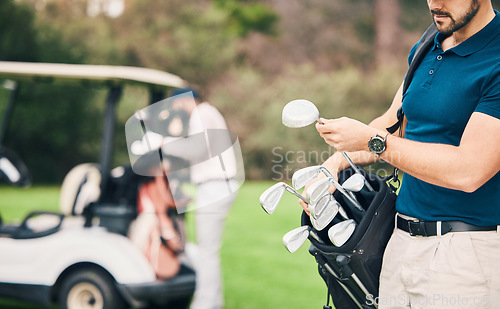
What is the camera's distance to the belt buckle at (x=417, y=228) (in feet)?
4.98

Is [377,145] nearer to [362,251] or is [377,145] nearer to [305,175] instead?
[305,175]

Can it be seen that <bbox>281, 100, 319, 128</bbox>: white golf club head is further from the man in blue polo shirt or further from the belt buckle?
the belt buckle

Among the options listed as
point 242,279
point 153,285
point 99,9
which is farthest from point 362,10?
point 153,285

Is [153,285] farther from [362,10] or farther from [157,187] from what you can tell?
[362,10]

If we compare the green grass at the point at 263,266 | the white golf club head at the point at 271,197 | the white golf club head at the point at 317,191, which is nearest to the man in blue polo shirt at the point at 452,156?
the white golf club head at the point at 317,191

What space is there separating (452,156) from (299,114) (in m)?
0.40

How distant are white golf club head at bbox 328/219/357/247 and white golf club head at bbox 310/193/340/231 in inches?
1.1

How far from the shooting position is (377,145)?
56.3 inches

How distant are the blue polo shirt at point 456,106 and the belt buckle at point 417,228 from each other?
17mm

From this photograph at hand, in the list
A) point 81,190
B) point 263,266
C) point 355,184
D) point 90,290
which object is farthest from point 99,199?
point 355,184

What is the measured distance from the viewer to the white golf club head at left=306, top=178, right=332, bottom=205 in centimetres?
145

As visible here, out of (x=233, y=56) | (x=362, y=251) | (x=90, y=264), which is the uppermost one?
(x=233, y=56)

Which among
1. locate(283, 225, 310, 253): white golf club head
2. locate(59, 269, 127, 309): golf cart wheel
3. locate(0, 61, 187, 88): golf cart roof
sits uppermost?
locate(0, 61, 187, 88): golf cart roof

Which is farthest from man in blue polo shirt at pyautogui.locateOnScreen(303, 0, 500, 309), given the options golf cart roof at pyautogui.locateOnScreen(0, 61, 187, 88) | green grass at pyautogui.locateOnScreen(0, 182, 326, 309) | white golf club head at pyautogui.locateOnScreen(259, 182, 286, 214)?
green grass at pyautogui.locateOnScreen(0, 182, 326, 309)
